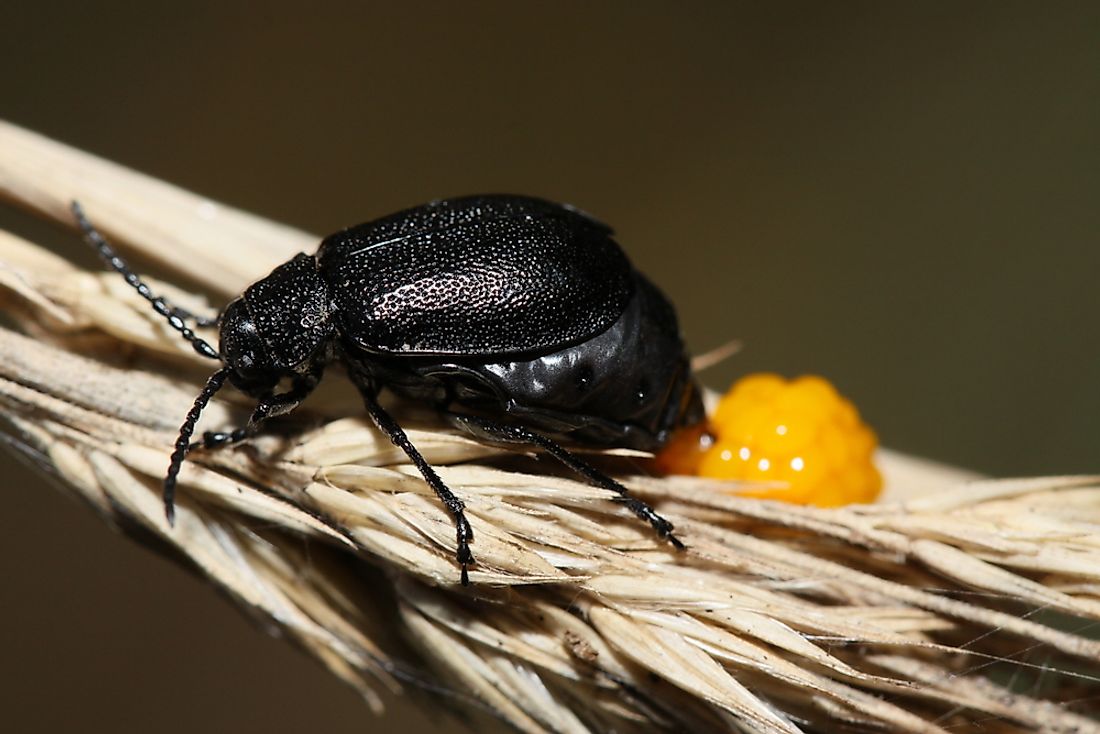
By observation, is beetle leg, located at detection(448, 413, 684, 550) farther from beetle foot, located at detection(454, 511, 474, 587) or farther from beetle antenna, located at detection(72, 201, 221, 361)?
beetle antenna, located at detection(72, 201, 221, 361)

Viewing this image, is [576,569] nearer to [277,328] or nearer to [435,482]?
[435,482]

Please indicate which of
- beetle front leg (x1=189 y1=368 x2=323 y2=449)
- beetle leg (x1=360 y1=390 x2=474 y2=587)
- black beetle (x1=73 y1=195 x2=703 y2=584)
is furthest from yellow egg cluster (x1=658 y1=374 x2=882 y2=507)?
beetle front leg (x1=189 y1=368 x2=323 y2=449)

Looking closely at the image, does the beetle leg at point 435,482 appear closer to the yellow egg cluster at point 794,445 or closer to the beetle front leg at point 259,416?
the beetle front leg at point 259,416

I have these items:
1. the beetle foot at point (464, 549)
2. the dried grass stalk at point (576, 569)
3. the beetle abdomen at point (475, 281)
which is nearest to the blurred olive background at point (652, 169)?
the beetle abdomen at point (475, 281)

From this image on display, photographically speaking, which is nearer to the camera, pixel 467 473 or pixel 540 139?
pixel 467 473

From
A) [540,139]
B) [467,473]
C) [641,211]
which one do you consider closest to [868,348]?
[641,211]

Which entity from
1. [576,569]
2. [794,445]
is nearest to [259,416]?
[576,569]

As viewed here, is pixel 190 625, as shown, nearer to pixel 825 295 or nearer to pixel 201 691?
pixel 201 691
